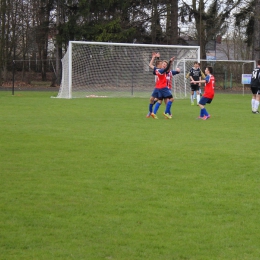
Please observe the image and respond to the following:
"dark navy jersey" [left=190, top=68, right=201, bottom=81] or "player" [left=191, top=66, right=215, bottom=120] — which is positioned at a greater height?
"dark navy jersey" [left=190, top=68, right=201, bottom=81]

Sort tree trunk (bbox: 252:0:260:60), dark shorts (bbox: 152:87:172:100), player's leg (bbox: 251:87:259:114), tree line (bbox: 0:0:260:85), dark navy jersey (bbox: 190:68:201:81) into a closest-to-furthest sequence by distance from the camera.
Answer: dark shorts (bbox: 152:87:172:100) < player's leg (bbox: 251:87:259:114) < dark navy jersey (bbox: 190:68:201:81) < tree trunk (bbox: 252:0:260:60) < tree line (bbox: 0:0:260:85)

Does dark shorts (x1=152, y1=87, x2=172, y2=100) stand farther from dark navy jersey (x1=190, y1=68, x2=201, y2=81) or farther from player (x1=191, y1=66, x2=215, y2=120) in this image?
dark navy jersey (x1=190, y1=68, x2=201, y2=81)

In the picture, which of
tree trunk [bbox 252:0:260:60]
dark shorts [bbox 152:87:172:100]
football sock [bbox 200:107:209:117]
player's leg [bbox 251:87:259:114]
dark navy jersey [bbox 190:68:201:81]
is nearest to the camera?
football sock [bbox 200:107:209:117]

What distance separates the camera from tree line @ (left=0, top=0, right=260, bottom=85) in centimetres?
4428

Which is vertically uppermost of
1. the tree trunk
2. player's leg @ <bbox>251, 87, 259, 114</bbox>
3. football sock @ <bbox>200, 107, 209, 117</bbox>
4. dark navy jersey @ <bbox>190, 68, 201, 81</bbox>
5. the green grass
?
the tree trunk

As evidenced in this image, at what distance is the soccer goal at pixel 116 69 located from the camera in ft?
102

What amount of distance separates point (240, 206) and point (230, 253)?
1.59m

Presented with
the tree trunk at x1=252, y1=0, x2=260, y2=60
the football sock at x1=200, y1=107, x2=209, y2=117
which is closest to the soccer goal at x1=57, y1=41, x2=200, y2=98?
the tree trunk at x1=252, y1=0, x2=260, y2=60

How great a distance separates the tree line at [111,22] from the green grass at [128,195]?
3229 centimetres

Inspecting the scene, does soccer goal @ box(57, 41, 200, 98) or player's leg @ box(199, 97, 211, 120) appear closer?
player's leg @ box(199, 97, 211, 120)

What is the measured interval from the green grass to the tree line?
32.3m

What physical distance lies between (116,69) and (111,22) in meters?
12.8

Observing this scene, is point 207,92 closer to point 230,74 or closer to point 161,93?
point 161,93

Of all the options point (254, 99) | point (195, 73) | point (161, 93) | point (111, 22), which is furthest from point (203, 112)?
point (111, 22)
